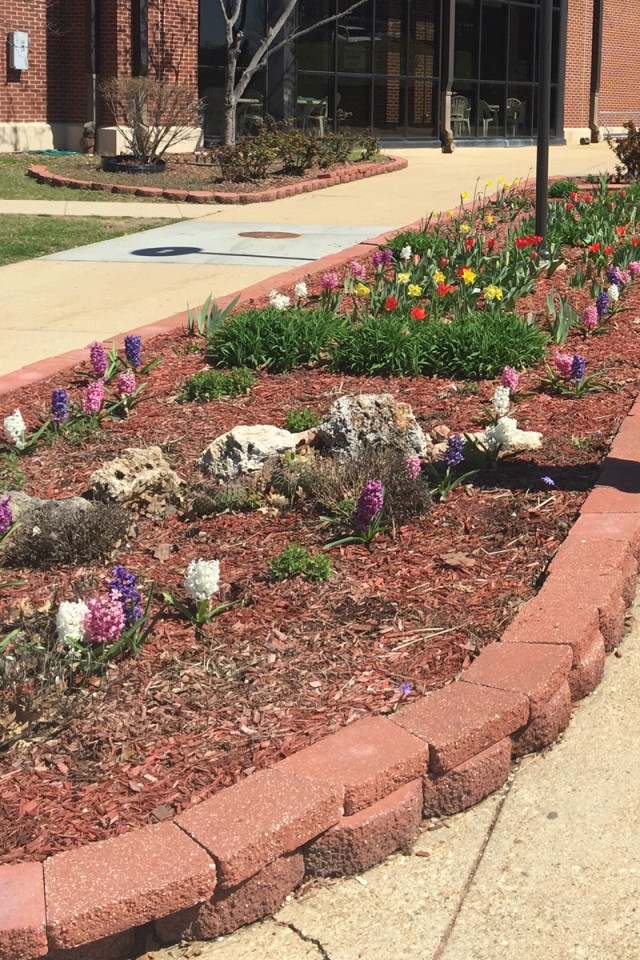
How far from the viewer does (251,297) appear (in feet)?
28.5

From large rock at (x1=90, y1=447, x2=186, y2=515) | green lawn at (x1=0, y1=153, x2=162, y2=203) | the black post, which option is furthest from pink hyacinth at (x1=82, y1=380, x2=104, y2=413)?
green lawn at (x1=0, y1=153, x2=162, y2=203)

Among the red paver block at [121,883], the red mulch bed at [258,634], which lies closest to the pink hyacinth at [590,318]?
the red mulch bed at [258,634]

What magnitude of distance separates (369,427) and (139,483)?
3.02 feet

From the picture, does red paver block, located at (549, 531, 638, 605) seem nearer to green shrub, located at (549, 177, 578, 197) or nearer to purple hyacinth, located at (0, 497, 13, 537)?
purple hyacinth, located at (0, 497, 13, 537)

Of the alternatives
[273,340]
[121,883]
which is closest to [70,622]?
[121,883]

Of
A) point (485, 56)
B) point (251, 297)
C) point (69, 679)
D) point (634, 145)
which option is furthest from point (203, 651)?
point (485, 56)

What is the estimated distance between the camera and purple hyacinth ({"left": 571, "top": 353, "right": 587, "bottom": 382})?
5906 millimetres

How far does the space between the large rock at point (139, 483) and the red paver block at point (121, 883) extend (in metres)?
2.10

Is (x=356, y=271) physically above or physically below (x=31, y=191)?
below

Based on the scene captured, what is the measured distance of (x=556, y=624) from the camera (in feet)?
11.6

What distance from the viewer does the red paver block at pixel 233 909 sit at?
2652 millimetres

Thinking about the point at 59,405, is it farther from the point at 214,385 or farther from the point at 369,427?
the point at 369,427

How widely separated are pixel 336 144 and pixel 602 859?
17.7m

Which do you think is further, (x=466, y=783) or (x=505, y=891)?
(x=466, y=783)
